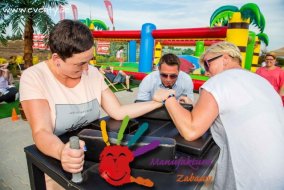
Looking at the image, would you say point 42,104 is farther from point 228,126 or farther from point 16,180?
point 16,180

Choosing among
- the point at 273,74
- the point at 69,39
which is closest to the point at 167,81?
the point at 69,39

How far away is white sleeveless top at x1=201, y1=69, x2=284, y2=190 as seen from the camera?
3.46 ft

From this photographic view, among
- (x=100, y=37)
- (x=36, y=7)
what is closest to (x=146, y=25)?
(x=100, y=37)

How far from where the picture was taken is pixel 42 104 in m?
1.11

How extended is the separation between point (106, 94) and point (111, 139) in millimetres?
682

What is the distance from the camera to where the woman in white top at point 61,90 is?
1.05 meters

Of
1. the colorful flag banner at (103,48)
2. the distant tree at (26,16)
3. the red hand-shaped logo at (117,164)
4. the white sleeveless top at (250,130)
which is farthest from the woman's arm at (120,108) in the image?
the colorful flag banner at (103,48)

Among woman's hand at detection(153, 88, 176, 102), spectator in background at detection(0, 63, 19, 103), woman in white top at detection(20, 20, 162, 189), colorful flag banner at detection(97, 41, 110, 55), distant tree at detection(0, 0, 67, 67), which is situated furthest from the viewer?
colorful flag banner at detection(97, 41, 110, 55)

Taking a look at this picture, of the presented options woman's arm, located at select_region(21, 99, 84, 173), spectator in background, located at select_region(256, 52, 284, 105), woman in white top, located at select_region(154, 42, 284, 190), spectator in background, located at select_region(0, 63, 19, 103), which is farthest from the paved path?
spectator in background, located at select_region(256, 52, 284, 105)

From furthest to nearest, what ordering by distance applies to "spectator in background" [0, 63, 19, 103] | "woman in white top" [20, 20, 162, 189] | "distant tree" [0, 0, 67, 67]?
"spectator in background" [0, 63, 19, 103] → "distant tree" [0, 0, 67, 67] → "woman in white top" [20, 20, 162, 189]

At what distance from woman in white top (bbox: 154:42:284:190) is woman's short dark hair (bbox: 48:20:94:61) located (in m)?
0.61

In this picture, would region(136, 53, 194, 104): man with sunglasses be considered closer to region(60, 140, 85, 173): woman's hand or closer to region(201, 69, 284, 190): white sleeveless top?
region(201, 69, 284, 190): white sleeveless top

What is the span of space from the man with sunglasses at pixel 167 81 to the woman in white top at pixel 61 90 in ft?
3.80

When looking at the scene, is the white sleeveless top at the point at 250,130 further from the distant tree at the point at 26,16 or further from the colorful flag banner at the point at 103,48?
the colorful flag banner at the point at 103,48
